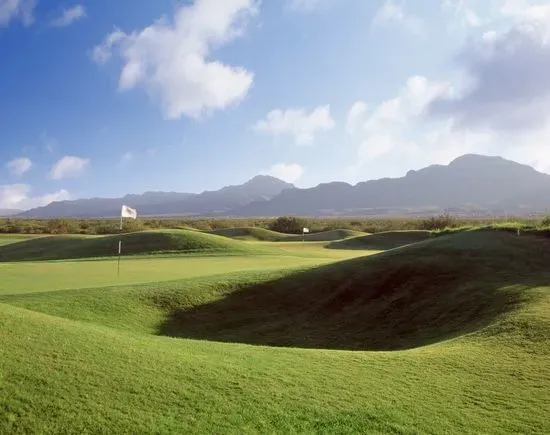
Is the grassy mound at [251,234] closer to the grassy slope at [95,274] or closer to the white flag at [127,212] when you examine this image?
the grassy slope at [95,274]

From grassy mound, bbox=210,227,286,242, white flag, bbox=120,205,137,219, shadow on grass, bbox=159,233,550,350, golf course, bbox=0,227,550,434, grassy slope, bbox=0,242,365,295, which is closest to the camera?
golf course, bbox=0,227,550,434

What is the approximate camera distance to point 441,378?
8016mm

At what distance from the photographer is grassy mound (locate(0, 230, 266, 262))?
3738cm

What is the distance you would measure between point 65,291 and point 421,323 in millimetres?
11156

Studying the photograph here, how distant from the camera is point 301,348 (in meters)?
11.2

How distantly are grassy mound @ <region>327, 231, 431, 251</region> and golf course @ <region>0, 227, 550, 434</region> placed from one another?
92.6 feet

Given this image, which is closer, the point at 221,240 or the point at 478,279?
the point at 478,279

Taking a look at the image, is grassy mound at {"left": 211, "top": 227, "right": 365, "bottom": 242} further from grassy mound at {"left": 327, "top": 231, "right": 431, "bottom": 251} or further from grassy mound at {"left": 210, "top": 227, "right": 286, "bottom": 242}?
grassy mound at {"left": 327, "top": 231, "right": 431, "bottom": 251}

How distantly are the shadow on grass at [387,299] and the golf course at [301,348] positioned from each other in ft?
0.22

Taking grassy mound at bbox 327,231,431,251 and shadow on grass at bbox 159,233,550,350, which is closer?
shadow on grass at bbox 159,233,550,350

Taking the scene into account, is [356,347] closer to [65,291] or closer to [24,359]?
[24,359]

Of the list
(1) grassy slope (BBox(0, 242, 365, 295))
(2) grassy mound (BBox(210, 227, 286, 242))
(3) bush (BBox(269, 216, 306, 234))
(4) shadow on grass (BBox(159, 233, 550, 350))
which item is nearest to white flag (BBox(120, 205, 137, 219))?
(1) grassy slope (BBox(0, 242, 365, 295))

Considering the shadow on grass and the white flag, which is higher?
the white flag

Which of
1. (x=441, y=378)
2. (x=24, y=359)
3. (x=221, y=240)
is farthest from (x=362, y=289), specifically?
(x=221, y=240)
